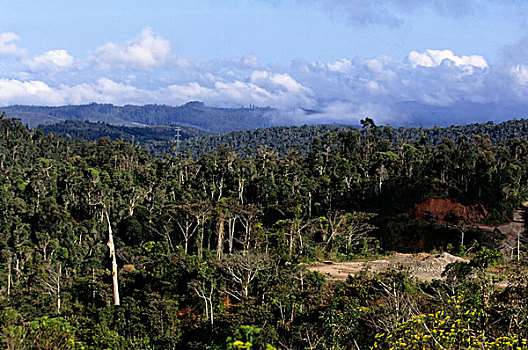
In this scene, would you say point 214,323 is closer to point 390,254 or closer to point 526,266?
point 526,266

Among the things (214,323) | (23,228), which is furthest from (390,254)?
(23,228)

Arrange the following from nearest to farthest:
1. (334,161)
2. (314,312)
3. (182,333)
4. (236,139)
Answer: (314,312) → (182,333) → (334,161) → (236,139)

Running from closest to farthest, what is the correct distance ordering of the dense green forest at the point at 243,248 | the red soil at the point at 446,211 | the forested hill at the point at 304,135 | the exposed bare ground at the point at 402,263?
1. the dense green forest at the point at 243,248
2. the exposed bare ground at the point at 402,263
3. the red soil at the point at 446,211
4. the forested hill at the point at 304,135

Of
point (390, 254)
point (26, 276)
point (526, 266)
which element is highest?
point (526, 266)

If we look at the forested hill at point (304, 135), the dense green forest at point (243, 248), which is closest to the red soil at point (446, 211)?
the dense green forest at point (243, 248)

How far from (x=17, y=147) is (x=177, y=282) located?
226 feet

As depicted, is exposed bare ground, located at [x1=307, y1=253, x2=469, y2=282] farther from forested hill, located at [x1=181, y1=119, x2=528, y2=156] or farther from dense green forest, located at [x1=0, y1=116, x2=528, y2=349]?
forested hill, located at [x1=181, y1=119, x2=528, y2=156]

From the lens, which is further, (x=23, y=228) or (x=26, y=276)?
(x=23, y=228)

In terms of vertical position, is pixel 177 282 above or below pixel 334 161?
below

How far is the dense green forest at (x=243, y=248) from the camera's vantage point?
13469 mm

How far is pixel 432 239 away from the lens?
4750cm

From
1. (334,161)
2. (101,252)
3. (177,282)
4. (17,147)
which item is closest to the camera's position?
(177,282)

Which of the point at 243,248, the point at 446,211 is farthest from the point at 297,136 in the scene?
the point at 243,248

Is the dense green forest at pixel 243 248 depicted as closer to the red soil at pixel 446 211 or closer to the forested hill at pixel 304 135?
the red soil at pixel 446 211
